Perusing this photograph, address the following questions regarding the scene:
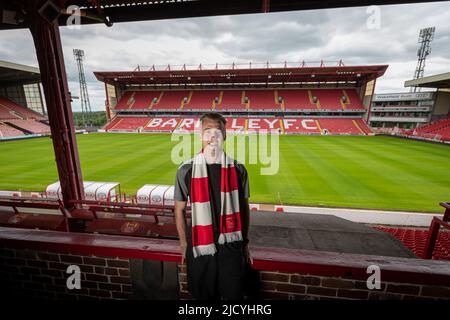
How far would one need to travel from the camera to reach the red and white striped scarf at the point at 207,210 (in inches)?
59.7

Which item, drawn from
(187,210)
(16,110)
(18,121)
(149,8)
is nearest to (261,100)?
(149,8)

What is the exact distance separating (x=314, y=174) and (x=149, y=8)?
12.5m

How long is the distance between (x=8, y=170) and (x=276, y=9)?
19251mm

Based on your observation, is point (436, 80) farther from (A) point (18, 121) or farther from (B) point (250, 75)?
(A) point (18, 121)

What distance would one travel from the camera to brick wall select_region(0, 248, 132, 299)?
6.41ft

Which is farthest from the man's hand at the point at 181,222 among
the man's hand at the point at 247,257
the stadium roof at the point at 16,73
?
the stadium roof at the point at 16,73

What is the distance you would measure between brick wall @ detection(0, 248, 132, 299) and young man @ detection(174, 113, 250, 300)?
→ 85 cm

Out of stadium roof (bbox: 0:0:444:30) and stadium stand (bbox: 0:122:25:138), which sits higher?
stadium roof (bbox: 0:0:444:30)

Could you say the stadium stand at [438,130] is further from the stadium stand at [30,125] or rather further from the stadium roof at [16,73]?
the stadium roof at [16,73]

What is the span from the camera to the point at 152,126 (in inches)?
1454

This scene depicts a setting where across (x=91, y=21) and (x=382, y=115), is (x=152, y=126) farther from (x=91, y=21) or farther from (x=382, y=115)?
(x=382, y=115)

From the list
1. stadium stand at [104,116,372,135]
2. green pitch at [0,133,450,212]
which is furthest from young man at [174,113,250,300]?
stadium stand at [104,116,372,135]

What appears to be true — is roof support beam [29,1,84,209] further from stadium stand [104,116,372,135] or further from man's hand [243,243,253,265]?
stadium stand [104,116,372,135]
